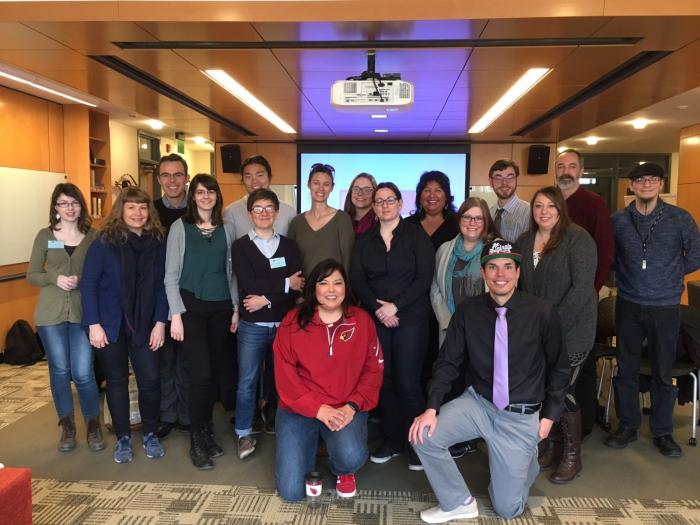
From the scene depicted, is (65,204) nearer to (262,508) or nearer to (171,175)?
(171,175)

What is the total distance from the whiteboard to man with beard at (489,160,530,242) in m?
5.01

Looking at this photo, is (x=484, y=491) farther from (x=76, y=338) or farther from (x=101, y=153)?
(x=101, y=153)

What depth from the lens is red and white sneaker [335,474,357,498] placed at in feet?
8.85

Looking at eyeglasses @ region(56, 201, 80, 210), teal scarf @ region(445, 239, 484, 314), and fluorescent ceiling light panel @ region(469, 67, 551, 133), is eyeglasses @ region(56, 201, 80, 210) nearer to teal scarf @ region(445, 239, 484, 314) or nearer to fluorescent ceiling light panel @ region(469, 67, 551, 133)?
teal scarf @ region(445, 239, 484, 314)

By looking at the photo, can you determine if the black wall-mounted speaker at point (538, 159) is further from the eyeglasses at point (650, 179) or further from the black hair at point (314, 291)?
the black hair at point (314, 291)

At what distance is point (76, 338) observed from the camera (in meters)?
3.20

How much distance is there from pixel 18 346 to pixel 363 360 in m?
4.33

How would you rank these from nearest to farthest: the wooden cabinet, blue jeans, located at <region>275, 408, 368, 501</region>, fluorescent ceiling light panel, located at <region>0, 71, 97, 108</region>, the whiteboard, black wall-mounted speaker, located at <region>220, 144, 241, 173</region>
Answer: blue jeans, located at <region>275, 408, 368, 501</region>, fluorescent ceiling light panel, located at <region>0, 71, 97, 108</region>, the whiteboard, the wooden cabinet, black wall-mounted speaker, located at <region>220, 144, 241, 173</region>

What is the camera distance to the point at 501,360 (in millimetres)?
2471

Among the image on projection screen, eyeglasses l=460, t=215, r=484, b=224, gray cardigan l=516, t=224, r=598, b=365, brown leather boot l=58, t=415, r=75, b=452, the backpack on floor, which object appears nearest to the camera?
gray cardigan l=516, t=224, r=598, b=365

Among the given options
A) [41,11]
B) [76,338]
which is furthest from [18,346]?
[41,11]

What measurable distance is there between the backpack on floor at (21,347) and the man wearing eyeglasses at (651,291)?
526 cm

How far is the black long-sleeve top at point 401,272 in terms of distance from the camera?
297 centimetres

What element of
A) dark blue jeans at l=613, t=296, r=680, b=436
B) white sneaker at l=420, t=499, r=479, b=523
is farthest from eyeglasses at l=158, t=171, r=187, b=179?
dark blue jeans at l=613, t=296, r=680, b=436
